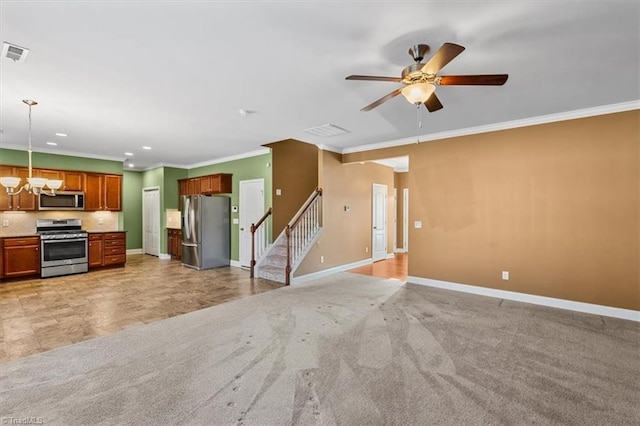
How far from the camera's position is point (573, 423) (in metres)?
2.02

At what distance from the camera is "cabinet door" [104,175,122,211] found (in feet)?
24.5

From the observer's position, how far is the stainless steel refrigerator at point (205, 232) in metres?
7.11

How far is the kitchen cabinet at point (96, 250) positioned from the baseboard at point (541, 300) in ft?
23.3

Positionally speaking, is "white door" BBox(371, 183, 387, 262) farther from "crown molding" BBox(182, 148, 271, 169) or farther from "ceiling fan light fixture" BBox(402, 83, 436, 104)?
"ceiling fan light fixture" BBox(402, 83, 436, 104)

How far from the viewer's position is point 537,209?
14.8ft

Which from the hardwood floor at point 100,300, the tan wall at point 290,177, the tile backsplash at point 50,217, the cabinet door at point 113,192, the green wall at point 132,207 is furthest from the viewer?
the green wall at point 132,207

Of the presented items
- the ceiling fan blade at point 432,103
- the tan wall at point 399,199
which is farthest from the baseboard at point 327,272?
the ceiling fan blade at point 432,103

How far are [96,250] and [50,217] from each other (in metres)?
1.22

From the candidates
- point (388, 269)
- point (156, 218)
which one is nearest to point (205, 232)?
point (156, 218)

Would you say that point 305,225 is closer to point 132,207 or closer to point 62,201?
point 62,201

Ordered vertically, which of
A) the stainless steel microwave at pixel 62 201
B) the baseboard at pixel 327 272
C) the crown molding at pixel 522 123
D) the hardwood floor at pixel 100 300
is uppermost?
the crown molding at pixel 522 123

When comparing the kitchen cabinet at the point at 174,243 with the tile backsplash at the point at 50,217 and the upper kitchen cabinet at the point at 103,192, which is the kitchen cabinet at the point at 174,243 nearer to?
the tile backsplash at the point at 50,217

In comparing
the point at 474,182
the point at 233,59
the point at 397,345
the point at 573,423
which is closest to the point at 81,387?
the point at 397,345

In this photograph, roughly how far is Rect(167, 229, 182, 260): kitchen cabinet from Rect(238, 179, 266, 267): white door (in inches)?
94.1
